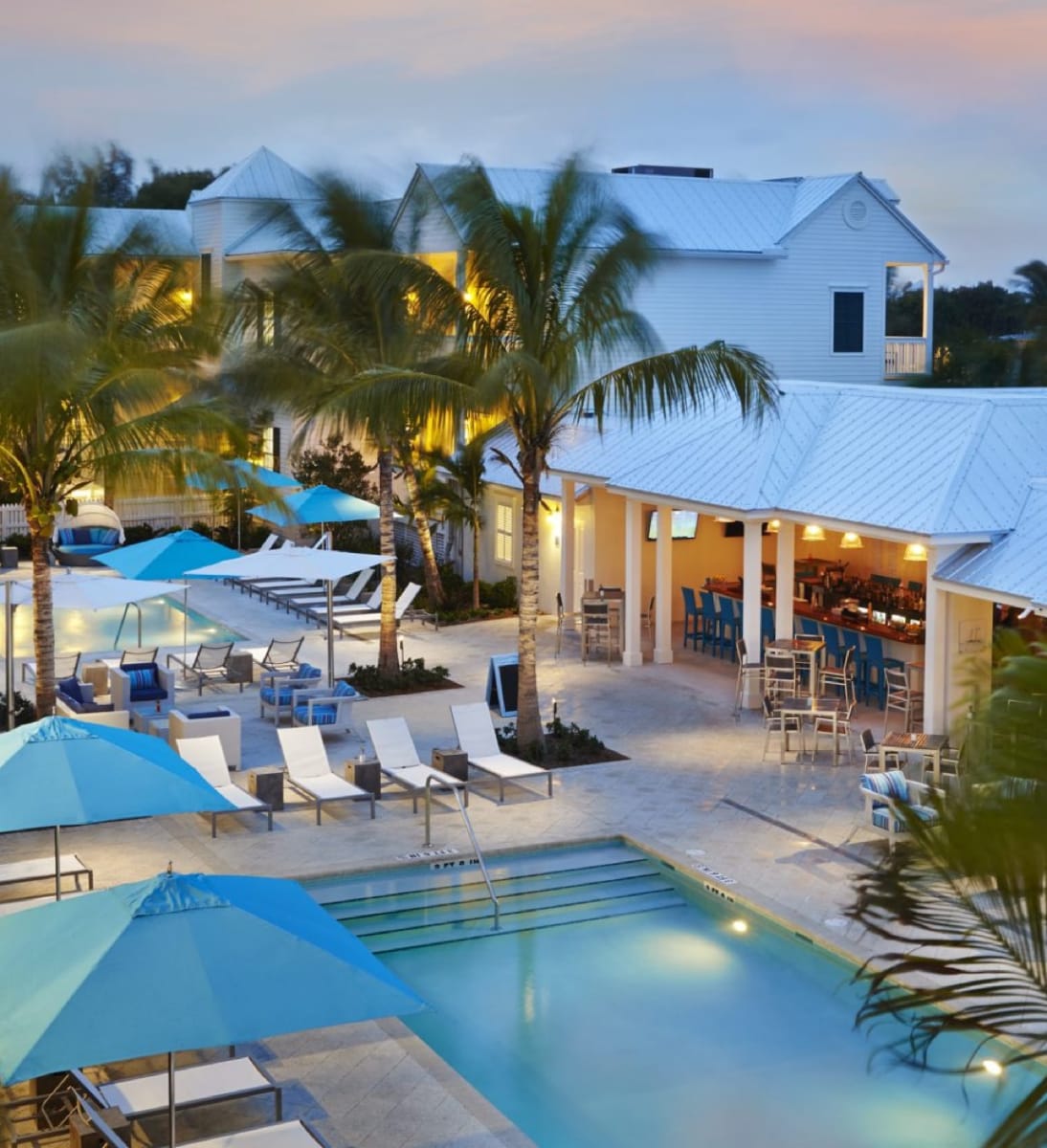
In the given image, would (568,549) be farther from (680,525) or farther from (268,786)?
(268,786)

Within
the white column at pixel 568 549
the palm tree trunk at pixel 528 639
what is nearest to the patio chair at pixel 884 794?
the palm tree trunk at pixel 528 639

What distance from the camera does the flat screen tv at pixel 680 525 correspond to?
28000 mm

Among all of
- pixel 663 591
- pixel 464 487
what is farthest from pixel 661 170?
pixel 663 591

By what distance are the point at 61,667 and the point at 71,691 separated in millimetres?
3882

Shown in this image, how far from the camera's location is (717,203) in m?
34.2

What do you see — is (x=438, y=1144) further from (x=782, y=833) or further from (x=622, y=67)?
(x=622, y=67)

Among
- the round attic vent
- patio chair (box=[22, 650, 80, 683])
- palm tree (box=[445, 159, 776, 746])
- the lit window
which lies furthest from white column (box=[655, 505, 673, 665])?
the round attic vent

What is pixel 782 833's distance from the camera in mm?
16078

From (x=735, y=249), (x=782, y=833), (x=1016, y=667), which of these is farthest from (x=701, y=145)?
(x=1016, y=667)

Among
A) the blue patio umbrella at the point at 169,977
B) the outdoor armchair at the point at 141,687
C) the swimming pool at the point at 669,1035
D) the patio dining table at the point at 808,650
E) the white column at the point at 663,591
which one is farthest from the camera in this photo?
the white column at the point at 663,591

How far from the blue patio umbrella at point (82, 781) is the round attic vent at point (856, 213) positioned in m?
25.5

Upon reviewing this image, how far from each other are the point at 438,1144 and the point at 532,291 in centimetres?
1085

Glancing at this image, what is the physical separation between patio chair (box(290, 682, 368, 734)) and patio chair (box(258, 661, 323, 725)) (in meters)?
0.12

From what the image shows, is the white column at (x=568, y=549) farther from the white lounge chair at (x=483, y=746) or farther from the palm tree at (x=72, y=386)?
the white lounge chair at (x=483, y=746)
